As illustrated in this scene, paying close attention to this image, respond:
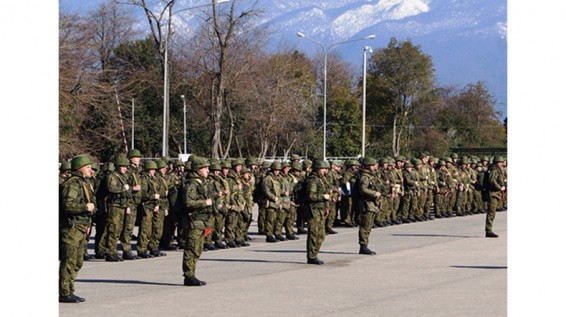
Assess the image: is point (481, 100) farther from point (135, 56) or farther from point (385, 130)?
point (135, 56)

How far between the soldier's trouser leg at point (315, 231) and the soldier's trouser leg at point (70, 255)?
4884mm

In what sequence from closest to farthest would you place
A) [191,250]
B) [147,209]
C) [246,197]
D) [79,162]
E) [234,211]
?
[79,162] → [191,250] → [147,209] → [234,211] → [246,197]

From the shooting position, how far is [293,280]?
47.5 feet

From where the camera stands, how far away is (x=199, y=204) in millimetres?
13852

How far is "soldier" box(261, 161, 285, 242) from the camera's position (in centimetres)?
2131

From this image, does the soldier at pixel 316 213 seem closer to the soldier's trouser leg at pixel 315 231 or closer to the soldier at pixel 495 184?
the soldier's trouser leg at pixel 315 231

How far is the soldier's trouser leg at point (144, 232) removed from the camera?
17.9 meters

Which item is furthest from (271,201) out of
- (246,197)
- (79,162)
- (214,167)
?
(79,162)

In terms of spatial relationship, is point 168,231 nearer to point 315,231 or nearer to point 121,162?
point 121,162

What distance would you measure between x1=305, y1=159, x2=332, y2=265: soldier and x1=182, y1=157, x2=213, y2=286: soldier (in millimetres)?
2869

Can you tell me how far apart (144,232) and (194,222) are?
14.2 ft

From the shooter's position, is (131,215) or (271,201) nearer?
(131,215)
